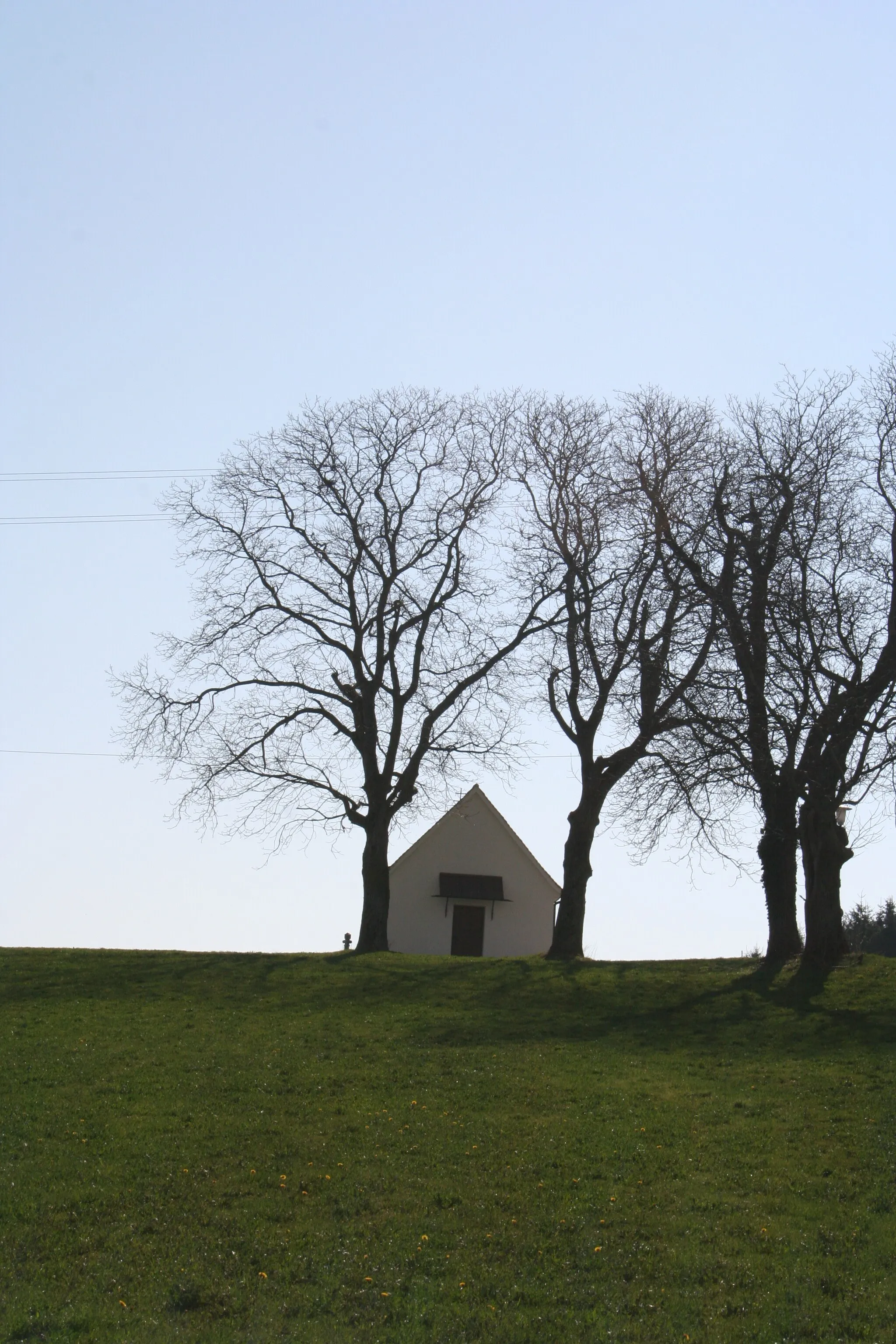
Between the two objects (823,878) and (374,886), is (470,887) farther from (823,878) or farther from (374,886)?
(823,878)

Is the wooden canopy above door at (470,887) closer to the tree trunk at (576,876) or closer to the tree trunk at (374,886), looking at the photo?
the tree trunk at (374,886)

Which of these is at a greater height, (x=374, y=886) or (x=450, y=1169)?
(x=374, y=886)

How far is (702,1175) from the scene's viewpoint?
501 inches

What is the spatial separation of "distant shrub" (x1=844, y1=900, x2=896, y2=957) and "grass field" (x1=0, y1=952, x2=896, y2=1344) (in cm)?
4040

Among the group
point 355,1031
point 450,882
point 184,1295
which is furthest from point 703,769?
point 450,882

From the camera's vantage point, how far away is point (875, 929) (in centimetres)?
6359

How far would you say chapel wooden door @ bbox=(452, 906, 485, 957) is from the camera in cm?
4331

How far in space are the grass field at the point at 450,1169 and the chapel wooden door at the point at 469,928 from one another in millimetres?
20532

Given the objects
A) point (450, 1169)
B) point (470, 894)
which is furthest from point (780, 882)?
point (470, 894)

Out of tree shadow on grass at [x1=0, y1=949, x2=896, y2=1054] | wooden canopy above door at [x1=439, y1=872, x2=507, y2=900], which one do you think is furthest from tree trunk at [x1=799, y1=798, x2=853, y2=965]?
wooden canopy above door at [x1=439, y1=872, x2=507, y2=900]

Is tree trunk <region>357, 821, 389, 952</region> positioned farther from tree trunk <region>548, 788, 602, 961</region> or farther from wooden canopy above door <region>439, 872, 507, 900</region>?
wooden canopy above door <region>439, 872, 507, 900</region>

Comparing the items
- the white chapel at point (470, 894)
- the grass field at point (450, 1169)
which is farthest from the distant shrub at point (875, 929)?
the grass field at point (450, 1169)

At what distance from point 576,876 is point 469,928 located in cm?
1489

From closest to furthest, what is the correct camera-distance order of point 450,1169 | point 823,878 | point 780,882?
point 450,1169
point 823,878
point 780,882
